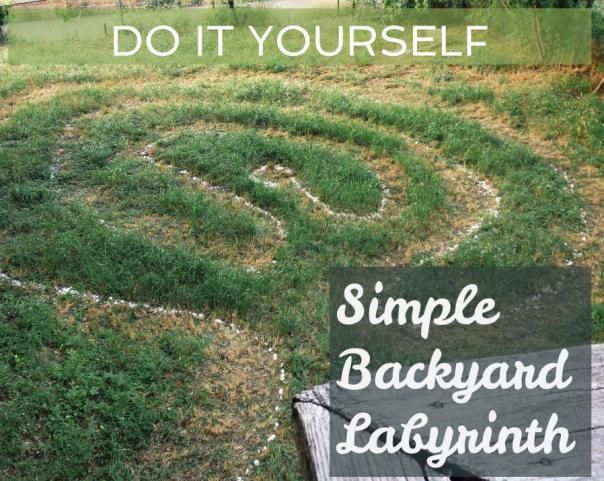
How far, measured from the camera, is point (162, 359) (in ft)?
14.9

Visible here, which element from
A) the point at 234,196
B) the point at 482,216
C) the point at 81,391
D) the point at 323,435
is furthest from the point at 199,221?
the point at 323,435

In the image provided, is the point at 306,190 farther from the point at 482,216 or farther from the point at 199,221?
the point at 482,216

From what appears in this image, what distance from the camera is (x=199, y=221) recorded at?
604 centimetres

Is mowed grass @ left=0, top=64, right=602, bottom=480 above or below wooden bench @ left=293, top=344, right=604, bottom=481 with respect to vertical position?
below

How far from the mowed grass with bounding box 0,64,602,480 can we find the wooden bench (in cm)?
222

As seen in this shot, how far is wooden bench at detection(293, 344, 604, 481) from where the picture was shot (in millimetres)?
1539

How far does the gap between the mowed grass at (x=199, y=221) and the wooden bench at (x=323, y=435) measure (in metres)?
2.22

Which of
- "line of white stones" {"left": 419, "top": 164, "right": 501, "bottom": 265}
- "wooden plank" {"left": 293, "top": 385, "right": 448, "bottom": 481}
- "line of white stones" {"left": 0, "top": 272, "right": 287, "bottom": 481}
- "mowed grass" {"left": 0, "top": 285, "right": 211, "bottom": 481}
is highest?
"wooden plank" {"left": 293, "top": 385, "right": 448, "bottom": 481}

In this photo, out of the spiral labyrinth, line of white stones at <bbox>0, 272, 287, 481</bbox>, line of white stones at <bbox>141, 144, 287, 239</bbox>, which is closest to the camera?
line of white stones at <bbox>0, 272, 287, 481</bbox>

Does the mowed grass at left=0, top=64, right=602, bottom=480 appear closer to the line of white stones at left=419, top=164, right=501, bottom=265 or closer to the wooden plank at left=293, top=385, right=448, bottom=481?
the line of white stones at left=419, top=164, right=501, bottom=265

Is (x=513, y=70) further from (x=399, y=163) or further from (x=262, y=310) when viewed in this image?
(x=262, y=310)

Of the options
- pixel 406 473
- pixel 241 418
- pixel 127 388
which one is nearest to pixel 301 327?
pixel 241 418

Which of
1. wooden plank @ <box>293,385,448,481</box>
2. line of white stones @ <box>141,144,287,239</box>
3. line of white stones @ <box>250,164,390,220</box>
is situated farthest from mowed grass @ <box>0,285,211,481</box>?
wooden plank @ <box>293,385,448,481</box>

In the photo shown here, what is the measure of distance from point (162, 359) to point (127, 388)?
13.5 inches
